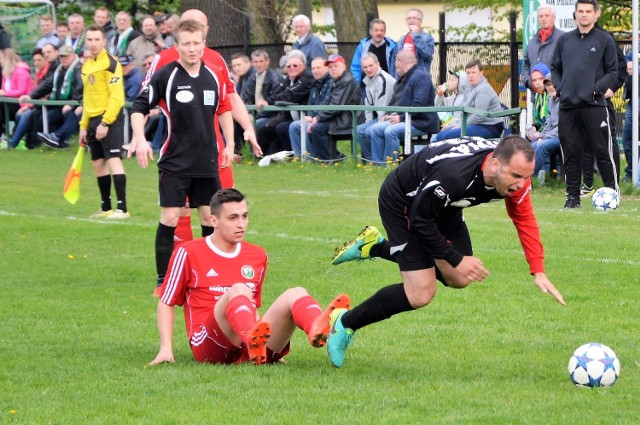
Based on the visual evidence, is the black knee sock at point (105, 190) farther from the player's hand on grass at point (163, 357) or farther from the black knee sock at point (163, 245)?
the player's hand on grass at point (163, 357)

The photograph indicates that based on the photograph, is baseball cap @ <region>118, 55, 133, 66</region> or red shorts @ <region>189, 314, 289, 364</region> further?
baseball cap @ <region>118, 55, 133, 66</region>

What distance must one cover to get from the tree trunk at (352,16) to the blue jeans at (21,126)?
6424mm

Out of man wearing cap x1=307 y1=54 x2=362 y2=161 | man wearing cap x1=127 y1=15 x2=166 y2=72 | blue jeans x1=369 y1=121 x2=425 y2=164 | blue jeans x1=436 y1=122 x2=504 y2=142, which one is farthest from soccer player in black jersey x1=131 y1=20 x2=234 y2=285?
man wearing cap x1=127 y1=15 x2=166 y2=72

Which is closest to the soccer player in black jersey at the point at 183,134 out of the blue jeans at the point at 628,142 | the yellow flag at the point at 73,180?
the yellow flag at the point at 73,180

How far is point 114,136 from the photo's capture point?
46.4ft

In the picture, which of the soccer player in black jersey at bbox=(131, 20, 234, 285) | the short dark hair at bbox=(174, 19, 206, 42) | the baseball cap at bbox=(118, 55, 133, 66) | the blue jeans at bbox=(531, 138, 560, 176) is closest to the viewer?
the short dark hair at bbox=(174, 19, 206, 42)

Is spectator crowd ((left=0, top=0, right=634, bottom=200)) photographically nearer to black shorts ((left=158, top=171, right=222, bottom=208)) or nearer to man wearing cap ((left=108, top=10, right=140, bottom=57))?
man wearing cap ((left=108, top=10, right=140, bottom=57))

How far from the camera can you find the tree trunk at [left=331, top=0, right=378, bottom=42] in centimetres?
2448

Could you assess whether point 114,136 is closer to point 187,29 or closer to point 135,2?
point 187,29

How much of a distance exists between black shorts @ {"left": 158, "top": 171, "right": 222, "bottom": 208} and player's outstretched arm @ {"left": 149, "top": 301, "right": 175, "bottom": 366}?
8.77ft

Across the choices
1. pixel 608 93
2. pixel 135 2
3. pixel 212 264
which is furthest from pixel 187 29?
pixel 135 2

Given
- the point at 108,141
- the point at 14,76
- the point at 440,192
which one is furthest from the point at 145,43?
the point at 440,192

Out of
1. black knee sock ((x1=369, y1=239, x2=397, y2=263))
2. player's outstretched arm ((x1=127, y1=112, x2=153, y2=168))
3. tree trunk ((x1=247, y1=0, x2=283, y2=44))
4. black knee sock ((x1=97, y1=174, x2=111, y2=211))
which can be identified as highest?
tree trunk ((x1=247, y1=0, x2=283, y2=44))

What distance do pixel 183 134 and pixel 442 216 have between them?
3.23 metres
